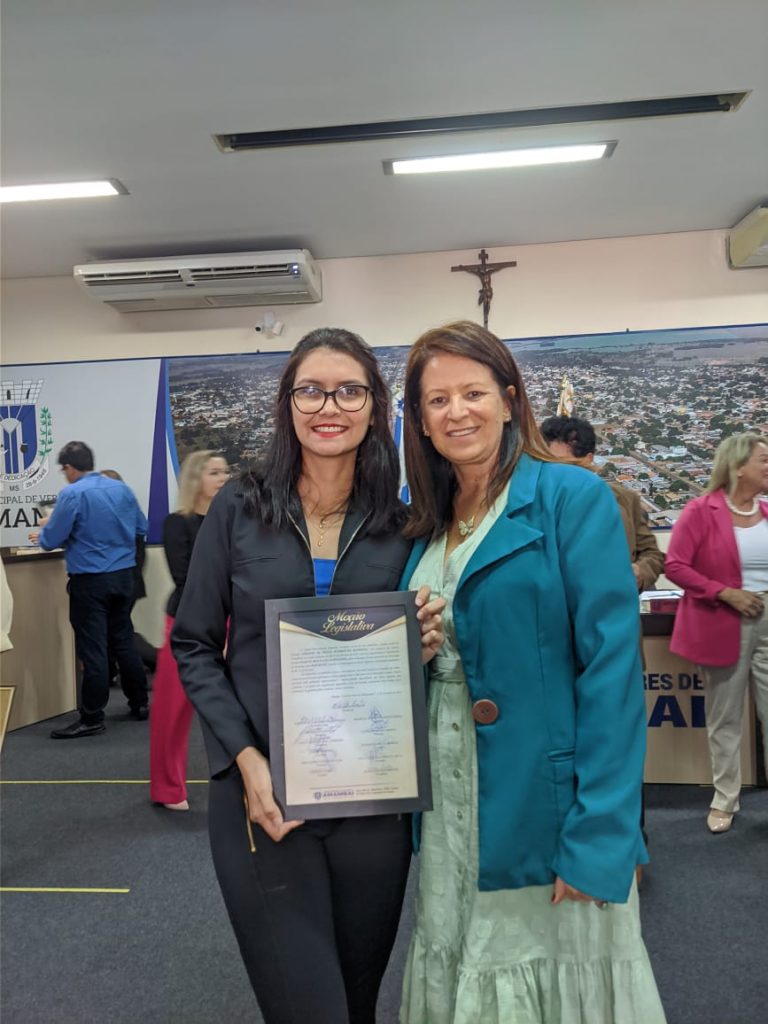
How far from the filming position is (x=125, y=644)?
4895 mm

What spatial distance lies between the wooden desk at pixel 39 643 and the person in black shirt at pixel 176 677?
5.89 ft

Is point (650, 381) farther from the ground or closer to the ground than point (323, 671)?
farther from the ground

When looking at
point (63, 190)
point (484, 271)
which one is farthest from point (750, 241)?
point (63, 190)

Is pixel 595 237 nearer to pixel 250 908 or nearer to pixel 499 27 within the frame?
pixel 499 27

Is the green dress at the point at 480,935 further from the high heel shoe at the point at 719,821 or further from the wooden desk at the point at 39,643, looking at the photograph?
the wooden desk at the point at 39,643

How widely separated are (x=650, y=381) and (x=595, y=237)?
47.3 inches

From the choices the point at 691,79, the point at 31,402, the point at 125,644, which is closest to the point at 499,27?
the point at 691,79

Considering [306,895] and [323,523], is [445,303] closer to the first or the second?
[323,523]

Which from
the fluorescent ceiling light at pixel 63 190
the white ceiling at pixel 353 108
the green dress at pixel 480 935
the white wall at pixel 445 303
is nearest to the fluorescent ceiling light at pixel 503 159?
the white ceiling at pixel 353 108

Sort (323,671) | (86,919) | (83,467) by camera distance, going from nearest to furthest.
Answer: (323,671), (86,919), (83,467)

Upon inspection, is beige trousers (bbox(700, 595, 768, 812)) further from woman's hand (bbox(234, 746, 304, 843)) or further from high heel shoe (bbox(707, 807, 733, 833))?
woman's hand (bbox(234, 746, 304, 843))

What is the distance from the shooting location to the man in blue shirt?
4.63 metres

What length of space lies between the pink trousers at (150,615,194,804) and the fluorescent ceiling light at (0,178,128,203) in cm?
275

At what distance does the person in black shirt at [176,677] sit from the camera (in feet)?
10.5
